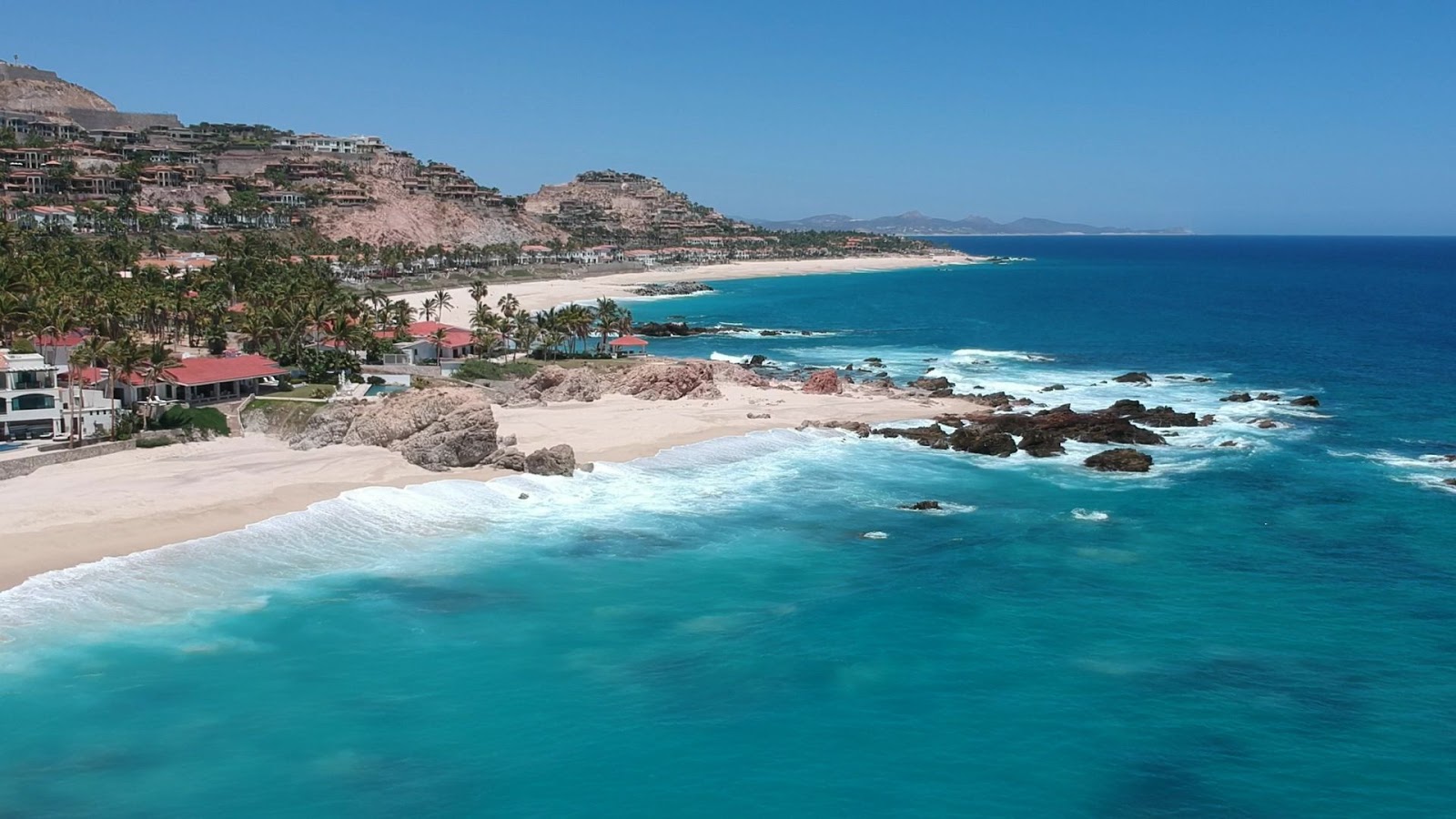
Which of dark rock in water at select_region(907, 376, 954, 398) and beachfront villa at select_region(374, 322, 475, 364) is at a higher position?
beachfront villa at select_region(374, 322, 475, 364)

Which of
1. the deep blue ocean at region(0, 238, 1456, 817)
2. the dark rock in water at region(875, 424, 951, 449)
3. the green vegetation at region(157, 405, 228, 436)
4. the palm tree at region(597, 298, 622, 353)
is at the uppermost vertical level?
the palm tree at region(597, 298, 622, 353)

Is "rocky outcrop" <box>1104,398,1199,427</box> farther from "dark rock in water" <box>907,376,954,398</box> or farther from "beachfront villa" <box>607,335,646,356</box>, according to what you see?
"beachfront villa" <box>607,335,646,356</box>

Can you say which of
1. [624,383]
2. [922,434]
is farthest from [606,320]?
[922,434]

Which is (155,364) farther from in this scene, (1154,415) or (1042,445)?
(1154,415)

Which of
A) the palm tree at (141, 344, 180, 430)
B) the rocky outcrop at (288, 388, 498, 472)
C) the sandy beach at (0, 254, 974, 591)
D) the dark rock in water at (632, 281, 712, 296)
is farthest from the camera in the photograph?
the dark rock in water at (632, 281, 712, 296)

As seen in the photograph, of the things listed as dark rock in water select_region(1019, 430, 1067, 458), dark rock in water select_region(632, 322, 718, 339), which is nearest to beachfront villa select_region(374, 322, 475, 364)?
dark rock in water select_region(632, 322, 718, 339)

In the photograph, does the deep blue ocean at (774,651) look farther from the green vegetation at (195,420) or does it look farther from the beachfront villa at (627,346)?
the beachfront villa at (627,346)
